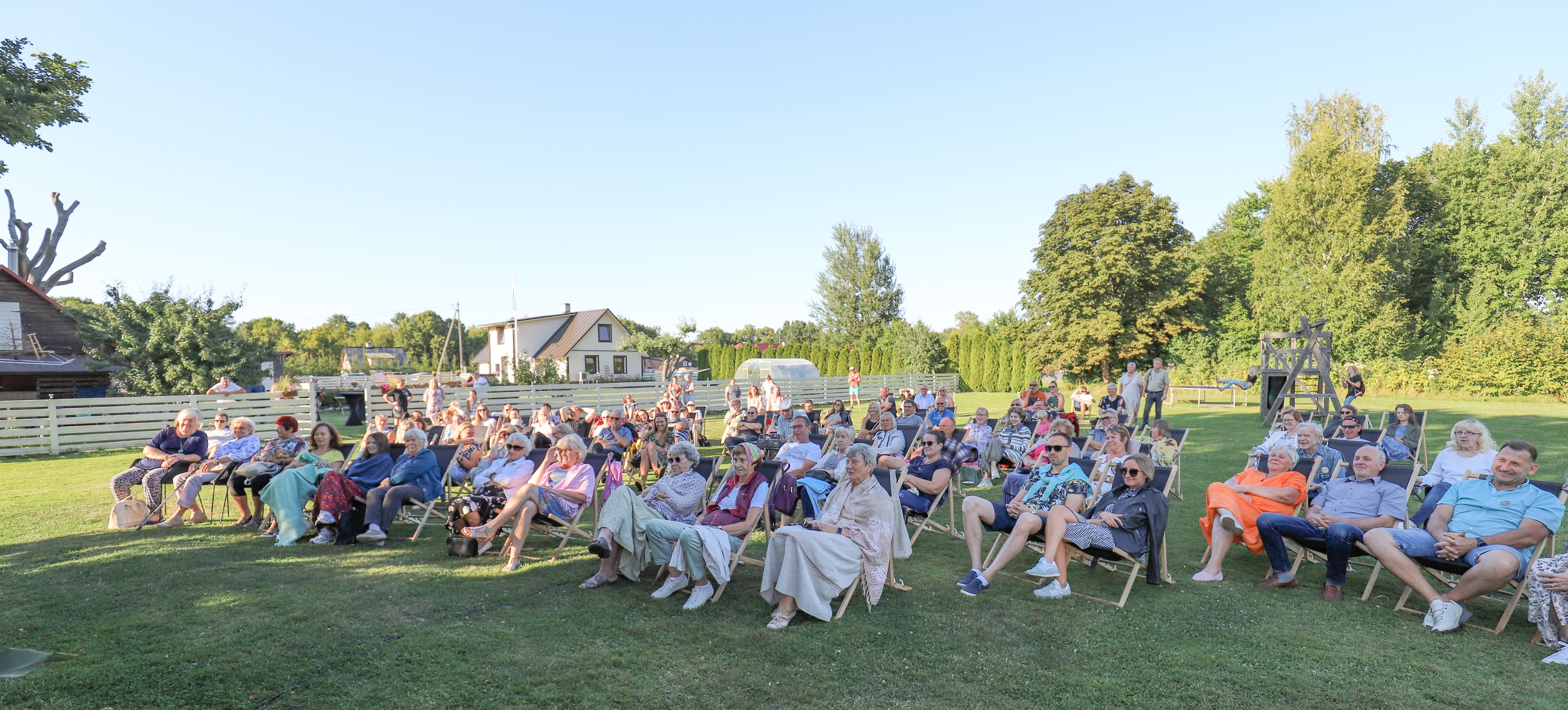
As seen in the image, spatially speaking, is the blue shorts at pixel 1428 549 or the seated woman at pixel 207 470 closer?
the blue shorts at pixel 1428 549

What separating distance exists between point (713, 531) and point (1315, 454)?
A: 15.2 feet

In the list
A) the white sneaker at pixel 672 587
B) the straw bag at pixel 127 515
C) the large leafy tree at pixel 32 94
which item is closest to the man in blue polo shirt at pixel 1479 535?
the white sneaker at pixel 672 587

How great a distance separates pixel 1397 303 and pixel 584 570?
31000mm

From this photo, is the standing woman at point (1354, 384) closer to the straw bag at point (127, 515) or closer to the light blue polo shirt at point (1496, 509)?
the light blue polo shirt at point (1496, 509)

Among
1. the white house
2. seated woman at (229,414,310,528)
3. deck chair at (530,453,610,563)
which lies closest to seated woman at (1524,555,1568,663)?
deck chair at (530,453,610,563)

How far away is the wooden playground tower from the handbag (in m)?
13.9

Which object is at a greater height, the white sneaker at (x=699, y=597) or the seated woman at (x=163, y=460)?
the seated woman at (x=163, y=460)

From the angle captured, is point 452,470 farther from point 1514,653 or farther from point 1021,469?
point 1514,653

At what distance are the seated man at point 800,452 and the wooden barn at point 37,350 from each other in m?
19.9

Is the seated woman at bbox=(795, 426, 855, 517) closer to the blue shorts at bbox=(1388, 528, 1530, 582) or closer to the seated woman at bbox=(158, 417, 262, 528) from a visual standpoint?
the blue shorts at bbox=(1388, 528, 1530, 582)

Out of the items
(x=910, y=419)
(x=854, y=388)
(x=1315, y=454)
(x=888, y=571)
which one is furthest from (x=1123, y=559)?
(x=854, y=388)

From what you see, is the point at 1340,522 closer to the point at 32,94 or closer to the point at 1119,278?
the point at 32,94

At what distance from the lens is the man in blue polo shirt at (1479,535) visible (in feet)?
12.2

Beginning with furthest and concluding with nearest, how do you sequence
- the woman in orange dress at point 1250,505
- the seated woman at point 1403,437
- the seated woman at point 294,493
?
1. the seated woman at point 1403,437
2. the seated woman at point 294,493
3. the woman in orange dress at point 1250,505
